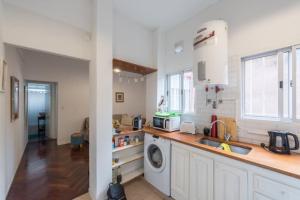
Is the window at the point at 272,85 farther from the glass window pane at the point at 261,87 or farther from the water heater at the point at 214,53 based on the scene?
the water heater at the point at 214,53

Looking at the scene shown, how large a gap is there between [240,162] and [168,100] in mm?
1943

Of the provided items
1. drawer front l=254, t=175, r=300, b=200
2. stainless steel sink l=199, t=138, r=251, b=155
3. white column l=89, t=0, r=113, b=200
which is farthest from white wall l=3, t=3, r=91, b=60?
drawer front l=254, t=175, r=300, b=200

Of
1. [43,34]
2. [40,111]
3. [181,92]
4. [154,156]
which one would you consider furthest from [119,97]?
[40,111]

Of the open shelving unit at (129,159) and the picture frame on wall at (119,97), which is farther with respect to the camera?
the picture frame on wall at (119,97)

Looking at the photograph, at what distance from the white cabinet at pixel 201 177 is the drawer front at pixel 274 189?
1.44 ft

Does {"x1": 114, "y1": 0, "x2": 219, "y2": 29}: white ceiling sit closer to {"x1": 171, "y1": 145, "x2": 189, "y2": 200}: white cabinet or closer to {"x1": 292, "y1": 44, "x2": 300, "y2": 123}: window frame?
{"x1": 292, "y1": 44, "x2": 300, "y2": 123}: window frame

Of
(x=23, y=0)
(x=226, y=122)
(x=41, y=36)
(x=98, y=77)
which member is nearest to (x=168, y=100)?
(x=226, y=122)

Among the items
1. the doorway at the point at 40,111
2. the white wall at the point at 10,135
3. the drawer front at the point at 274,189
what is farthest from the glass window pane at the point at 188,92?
the doorway at the point at 40,111

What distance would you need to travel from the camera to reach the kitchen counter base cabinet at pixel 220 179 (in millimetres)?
1160

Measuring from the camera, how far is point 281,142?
155 centimetres

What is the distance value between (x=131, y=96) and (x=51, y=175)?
3591 mm

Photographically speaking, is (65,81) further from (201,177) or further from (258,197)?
(258,197)

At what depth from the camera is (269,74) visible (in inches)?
71.5

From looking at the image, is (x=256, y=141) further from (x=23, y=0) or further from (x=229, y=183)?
(x=23, y=0)
